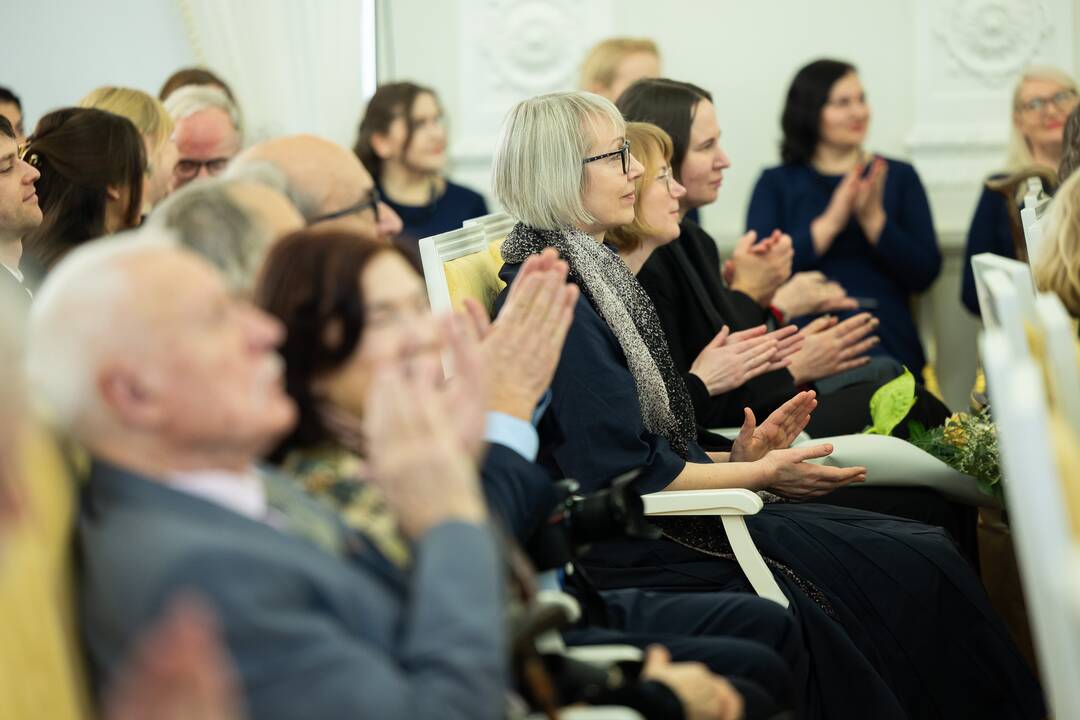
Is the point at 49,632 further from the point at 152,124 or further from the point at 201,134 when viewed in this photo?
the point at 201,134

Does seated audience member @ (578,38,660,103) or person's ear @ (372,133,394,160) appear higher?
seated audience member @ (578,38,660,103)

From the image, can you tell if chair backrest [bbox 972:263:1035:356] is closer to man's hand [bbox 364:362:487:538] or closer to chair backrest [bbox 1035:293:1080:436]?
chair backrest [bbox 1035:293:1080:436]

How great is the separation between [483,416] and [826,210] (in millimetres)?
3517

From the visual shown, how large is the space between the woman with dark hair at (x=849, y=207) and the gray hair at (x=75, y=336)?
3.81m

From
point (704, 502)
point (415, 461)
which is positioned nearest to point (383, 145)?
point (704, 502)

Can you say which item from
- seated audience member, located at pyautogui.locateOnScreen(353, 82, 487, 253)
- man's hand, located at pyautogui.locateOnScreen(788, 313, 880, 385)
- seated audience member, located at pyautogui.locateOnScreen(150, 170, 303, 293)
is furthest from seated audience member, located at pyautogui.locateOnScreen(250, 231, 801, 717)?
seated audience member, located at pyautogui.locateOnScreen(353, 82, 487, 253)

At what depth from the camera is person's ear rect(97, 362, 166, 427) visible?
130 cm

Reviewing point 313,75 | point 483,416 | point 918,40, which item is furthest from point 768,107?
point 483,416

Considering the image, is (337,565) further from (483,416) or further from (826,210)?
(826,210)

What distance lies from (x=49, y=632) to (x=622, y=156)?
6.31 ft

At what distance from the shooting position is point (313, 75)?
216 inches

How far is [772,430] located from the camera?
9.29 ft

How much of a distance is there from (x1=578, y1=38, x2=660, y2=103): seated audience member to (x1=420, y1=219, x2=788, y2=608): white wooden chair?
6.65 feet

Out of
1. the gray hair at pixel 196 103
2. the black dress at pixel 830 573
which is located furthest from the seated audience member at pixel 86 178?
the gray hair at pixel 196 103
